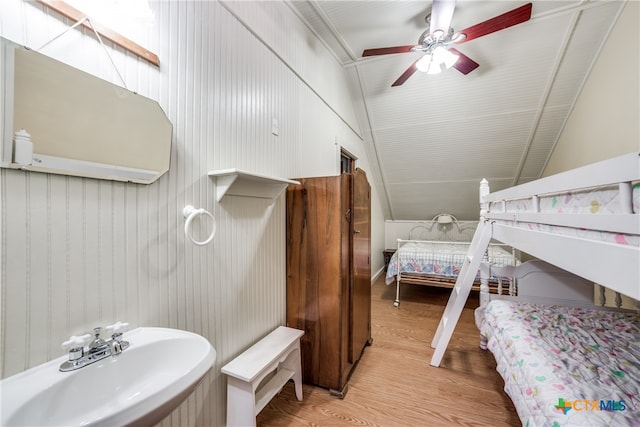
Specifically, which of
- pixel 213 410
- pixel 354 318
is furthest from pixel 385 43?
pixel 213 410

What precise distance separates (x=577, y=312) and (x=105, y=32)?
112 inches

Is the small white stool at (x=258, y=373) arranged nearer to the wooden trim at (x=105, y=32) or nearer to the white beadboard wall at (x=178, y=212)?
the white beadboard wall at (x=178, y=212)

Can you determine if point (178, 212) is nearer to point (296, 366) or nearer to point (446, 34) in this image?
point (296, 366)

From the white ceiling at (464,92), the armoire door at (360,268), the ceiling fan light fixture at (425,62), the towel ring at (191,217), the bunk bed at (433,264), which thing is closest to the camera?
the towel ring at (191,217)

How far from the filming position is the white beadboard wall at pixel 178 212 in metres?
0.74

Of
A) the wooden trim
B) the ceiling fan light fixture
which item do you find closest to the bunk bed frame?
the ceiling fan light fixture

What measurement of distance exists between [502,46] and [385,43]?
1.24m

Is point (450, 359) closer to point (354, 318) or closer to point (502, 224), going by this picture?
point (354, 318)

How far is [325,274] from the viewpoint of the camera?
69.0 inches

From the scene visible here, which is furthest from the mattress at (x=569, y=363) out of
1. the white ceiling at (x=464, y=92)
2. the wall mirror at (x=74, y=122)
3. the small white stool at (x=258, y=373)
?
the white ceiling at (x=464, y=92)

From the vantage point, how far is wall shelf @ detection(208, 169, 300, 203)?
4.22 ft

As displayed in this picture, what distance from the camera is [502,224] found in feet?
5.58

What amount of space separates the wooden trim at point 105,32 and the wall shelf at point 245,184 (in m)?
0.54

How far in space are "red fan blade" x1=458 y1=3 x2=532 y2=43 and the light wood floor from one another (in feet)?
8.22
